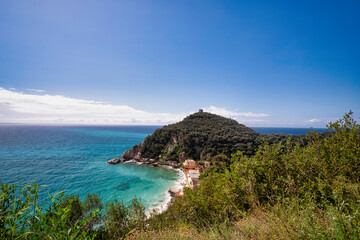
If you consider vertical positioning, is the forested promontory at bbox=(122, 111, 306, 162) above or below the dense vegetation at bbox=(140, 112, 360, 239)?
below

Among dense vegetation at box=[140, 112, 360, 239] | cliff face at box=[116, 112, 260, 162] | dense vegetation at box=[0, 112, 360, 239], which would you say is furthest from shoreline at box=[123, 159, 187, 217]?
dense vegetation at box=[140, 112, 360, 239]

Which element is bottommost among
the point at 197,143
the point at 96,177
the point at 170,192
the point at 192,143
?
the point at 96,177

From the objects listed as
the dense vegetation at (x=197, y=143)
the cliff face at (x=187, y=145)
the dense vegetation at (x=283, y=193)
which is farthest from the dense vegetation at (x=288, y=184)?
the cliff face at (x=187, y=145)

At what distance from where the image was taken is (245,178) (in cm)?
566

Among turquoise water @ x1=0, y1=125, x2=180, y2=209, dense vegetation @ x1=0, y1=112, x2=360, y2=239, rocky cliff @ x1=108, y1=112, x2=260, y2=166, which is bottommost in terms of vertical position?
turquoise water @ x1=0, y1=125, x2=180, y2=209

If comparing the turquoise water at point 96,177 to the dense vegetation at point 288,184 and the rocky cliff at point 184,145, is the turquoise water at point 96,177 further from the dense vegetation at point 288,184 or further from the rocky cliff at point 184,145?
the dense vegetation at point 288,184

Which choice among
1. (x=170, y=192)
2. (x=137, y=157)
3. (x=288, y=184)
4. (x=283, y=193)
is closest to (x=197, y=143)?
(x=170, y=192)

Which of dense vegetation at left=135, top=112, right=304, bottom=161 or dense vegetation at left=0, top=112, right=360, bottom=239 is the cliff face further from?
dense vegetation at left=0, top=112, right=360, bottom=239

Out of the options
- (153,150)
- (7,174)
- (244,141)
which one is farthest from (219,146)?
(7,174)

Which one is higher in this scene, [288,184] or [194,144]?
[288,184]

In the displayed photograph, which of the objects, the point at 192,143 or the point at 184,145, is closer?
the point at 184,145

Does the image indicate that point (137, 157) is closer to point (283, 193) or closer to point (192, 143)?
point (192, 143)

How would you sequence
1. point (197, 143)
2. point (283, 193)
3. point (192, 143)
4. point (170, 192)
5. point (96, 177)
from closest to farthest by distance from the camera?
point (283, 193) → point (170, 192) → point (96, 177) → point (197, 143) → point (192, 143)

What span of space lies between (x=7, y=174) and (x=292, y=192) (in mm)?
55135
